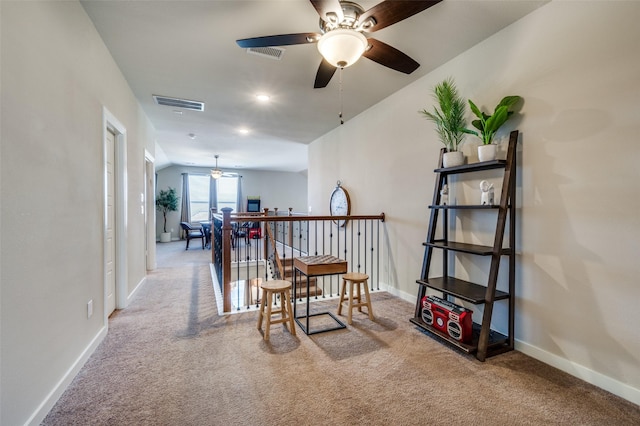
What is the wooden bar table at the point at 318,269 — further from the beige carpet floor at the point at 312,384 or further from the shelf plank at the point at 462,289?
the shelf plank at the point at 462,289

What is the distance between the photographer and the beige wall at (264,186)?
33.1ft

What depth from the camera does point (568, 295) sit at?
198 cm

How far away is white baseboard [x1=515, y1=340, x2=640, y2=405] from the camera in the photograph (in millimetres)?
1713

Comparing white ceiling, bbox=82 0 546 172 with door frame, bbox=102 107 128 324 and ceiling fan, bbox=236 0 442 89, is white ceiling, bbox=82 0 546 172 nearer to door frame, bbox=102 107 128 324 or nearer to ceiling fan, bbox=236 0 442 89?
ceiling fan, bbox=236 0 442 89

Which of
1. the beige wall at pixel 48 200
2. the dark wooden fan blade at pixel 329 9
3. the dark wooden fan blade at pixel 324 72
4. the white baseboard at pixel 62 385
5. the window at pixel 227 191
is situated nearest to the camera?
the beige wall at pixel 48 200

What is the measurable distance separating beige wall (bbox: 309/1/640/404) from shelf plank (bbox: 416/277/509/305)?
14 cm

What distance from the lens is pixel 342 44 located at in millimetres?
1715

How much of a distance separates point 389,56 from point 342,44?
61cm

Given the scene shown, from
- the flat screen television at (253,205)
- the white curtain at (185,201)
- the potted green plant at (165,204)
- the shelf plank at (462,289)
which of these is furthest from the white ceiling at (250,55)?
the flat screen television at (253,205)

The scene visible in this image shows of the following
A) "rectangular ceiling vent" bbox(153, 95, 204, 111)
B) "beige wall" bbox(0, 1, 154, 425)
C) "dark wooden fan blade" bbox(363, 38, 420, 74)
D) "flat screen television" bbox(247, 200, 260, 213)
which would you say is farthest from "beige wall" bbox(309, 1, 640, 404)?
"flat screen television" bbox(247, 200, 260, 213)

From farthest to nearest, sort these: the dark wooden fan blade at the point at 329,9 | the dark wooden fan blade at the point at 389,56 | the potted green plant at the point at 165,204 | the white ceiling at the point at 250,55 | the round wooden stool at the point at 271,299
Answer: the potted green plant at the point at 165,204 → the round wooden stool at the point at 271,299 → the white ceiling at the point at 250,55 → the dark wooden fan blade at the point at 389,56 → the dark wooden fan blade at the point at 329,9

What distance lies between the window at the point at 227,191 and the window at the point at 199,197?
47 cm

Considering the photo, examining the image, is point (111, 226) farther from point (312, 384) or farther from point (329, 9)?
point (329, 9)

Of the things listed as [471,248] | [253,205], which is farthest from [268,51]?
[253,205]
